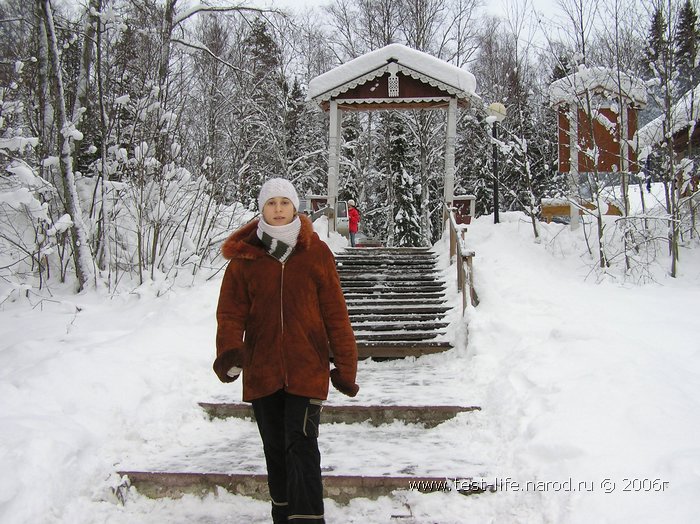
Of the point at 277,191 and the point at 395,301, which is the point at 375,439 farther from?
the point at 395,301

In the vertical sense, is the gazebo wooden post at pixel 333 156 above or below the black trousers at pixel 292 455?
above

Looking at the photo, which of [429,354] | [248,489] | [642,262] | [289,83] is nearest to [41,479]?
[248,489]

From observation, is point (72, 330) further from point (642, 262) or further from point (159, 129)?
point (642, 262)

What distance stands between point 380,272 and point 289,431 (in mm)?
6961

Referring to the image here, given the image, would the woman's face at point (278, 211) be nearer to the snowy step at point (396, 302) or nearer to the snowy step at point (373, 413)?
the snowy step at point (373, 413)

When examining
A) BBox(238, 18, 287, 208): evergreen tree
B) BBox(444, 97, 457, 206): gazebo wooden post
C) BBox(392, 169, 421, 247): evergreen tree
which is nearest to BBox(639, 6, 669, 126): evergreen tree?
BBox(444, 97, 457, 206): gazebo wooden post

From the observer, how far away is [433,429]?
4.48 m

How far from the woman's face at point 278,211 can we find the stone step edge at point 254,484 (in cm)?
162

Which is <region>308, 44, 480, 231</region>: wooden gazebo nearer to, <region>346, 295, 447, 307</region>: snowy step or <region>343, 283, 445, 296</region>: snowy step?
<region>343, 283, 445, 296</region>: snowy step

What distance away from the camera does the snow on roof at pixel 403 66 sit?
11.3 m

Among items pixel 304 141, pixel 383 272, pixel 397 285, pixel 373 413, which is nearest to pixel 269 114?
pixel 304 141

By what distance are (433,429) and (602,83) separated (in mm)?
7766

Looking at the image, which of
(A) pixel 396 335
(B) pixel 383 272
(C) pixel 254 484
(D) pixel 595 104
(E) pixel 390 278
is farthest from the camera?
(D) pixel 595 104

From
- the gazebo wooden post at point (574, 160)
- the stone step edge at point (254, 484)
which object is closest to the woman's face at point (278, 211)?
the stone step edge at point (254, 484)
